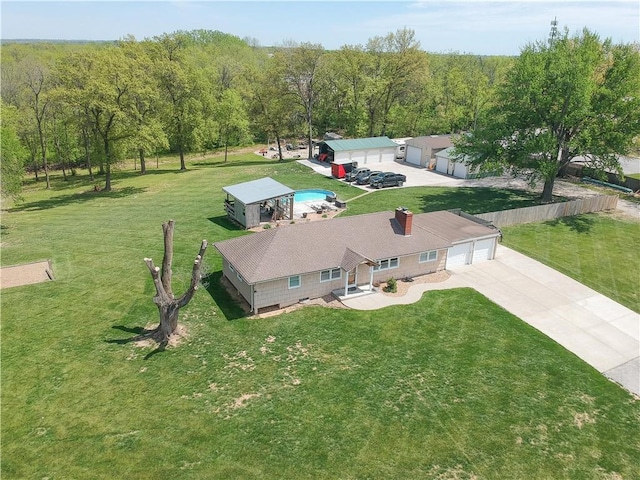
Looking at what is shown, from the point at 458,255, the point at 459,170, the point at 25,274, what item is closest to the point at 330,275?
the point at 458,255

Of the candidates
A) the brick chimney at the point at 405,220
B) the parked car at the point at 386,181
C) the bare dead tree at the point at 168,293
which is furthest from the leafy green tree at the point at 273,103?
the bare dead tree at the point at 168,293

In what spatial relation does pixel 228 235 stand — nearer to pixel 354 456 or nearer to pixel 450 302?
pixel 450 302

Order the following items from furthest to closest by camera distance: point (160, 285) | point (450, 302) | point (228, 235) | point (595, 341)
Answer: point (228, 235) < point (450, 302) < point (595, 341) < point (160, 285)

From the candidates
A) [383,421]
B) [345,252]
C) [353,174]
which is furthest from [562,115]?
[383,421]

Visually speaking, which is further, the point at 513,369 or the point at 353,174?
the point at 353,174

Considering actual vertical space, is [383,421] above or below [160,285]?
below

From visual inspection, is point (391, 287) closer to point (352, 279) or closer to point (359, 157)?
point (352, 279)
